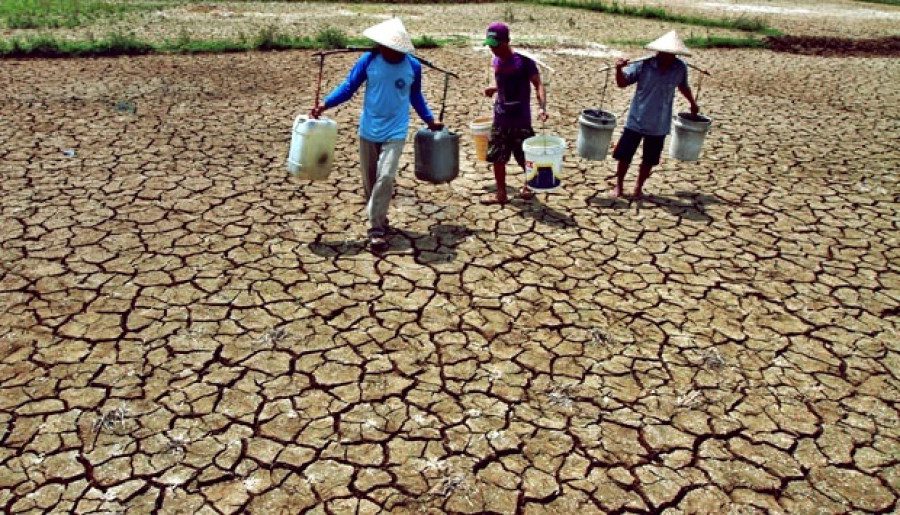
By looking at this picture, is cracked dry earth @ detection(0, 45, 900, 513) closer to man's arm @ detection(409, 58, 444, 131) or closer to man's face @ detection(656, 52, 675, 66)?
man's arm @ detection(409, 58, 444, 131)

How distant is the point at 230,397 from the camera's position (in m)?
3.90

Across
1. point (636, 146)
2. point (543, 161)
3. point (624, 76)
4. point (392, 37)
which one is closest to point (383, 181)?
point (392, 37)

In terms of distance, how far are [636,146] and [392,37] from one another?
2.83 m

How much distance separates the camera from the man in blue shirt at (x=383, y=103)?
5098mm

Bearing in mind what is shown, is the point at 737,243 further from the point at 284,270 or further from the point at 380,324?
the point at 284,270

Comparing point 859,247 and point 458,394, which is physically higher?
point 859,247

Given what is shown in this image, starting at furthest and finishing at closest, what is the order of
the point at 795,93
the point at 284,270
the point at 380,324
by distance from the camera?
the point at 795,93
the point at 284,270
the point at 380,324

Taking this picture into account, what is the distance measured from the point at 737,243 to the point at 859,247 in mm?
1103

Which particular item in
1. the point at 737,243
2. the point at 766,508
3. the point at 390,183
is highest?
the point at 390,183

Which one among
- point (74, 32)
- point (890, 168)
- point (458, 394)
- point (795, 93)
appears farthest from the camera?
point (74, 32)

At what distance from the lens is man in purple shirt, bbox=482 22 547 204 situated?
19.0ft

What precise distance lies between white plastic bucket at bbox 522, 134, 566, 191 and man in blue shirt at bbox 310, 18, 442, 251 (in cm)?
111

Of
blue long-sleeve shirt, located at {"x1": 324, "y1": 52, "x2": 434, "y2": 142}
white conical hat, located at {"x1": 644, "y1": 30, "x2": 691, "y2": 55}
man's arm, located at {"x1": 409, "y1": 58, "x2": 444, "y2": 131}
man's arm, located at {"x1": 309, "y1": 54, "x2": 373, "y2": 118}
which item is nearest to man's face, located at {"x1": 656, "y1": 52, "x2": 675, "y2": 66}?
white conical hat, located at {"x1": 644, "y1": 30, "x2": 691, "y2": 55}

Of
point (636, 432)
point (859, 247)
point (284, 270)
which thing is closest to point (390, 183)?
point (284, 270)
